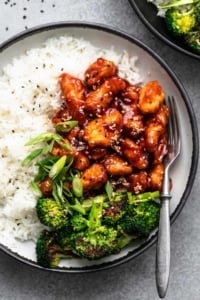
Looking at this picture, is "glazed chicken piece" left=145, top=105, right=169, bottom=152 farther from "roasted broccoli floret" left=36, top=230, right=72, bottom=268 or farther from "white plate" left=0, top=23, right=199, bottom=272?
"roasted broccoli floret" left=36, top=230, right=72, bottom=268

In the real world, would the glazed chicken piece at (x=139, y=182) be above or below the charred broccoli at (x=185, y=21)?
below

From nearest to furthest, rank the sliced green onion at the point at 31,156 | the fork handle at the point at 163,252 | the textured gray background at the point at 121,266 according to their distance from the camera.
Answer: the fork handle at the point at 163,252, the sliced green onion at the point at 31,156, the textured gray background at the point at 121,266

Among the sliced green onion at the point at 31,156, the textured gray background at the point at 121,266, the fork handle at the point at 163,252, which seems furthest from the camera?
the textured gray background at the point at 121,266

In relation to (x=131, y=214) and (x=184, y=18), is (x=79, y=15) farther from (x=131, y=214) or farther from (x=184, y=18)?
(x=131, y=214)

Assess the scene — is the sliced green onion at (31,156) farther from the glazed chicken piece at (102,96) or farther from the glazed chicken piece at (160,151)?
the glazed chicken piece at (160,151)

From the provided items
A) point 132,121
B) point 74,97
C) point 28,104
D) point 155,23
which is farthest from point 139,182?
point 155,23

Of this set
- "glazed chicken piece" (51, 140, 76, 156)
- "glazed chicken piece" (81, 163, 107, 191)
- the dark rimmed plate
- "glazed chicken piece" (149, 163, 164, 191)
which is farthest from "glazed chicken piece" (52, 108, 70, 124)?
the dark rimmed plate

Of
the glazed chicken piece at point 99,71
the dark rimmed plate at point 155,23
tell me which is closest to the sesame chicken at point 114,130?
the glazed chicken piece at point 99,71

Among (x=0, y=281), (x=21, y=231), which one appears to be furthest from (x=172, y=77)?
(x=0, y=281)
